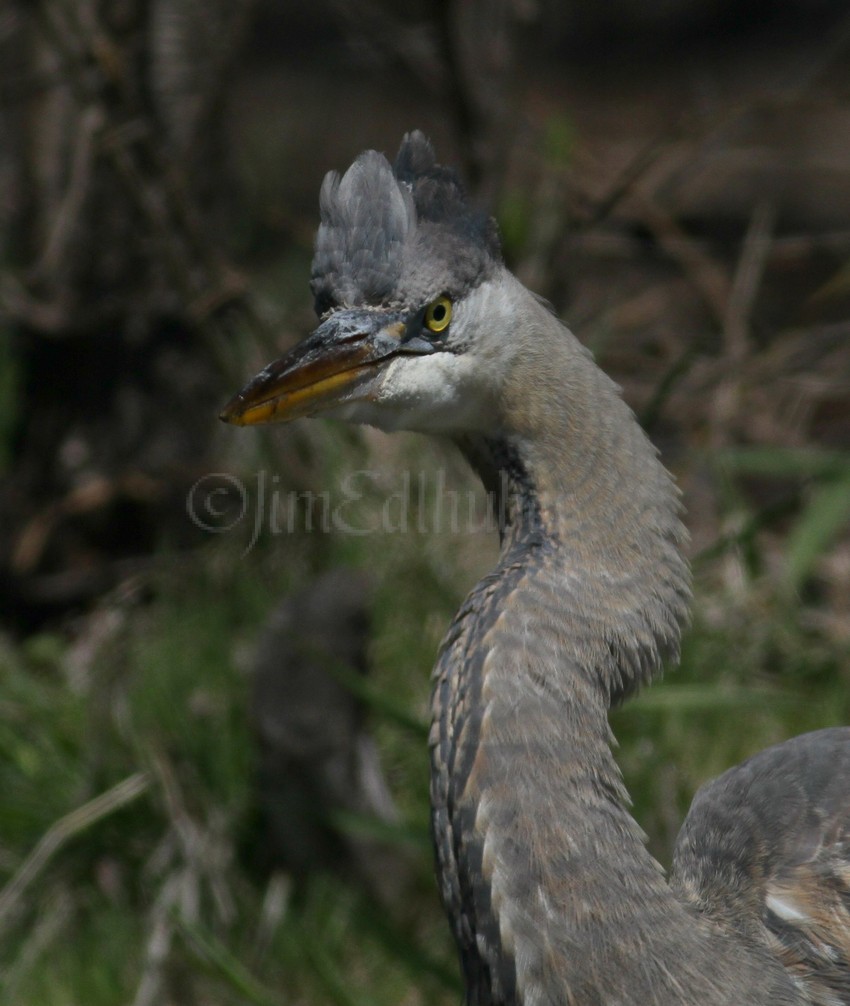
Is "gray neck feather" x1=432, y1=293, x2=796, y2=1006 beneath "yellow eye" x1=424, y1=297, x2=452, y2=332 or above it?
beneath

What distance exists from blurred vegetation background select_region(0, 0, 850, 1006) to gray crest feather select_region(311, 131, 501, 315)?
1012mm

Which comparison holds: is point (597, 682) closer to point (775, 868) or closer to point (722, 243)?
point (775, 868)

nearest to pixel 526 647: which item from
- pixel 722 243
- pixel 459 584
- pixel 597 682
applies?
pixel 597 682

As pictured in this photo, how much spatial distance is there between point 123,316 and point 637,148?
3852mm

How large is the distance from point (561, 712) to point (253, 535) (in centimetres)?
217

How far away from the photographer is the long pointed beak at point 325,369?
174 cm

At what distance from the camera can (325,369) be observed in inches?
69.2

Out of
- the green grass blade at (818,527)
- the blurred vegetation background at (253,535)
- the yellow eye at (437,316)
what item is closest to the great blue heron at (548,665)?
the yellow eye at (437,316)

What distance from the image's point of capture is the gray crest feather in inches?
69.4

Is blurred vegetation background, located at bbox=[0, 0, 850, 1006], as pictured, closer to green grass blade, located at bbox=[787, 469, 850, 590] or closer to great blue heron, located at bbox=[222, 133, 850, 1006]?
green grass blade, located at bbox=[787, 469, 850, 590]

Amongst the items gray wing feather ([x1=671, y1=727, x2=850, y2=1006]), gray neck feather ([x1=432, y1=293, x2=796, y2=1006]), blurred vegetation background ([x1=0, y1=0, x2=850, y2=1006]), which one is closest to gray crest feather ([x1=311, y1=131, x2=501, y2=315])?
gray neck feather ([x1=432, y1=293, x2=796, y2=1006])

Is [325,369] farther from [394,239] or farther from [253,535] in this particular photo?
[253,535]

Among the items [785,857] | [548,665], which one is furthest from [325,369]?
[785,857]

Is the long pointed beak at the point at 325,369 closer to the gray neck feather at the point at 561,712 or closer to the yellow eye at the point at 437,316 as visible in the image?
the yellow eye at the point at 437,316
